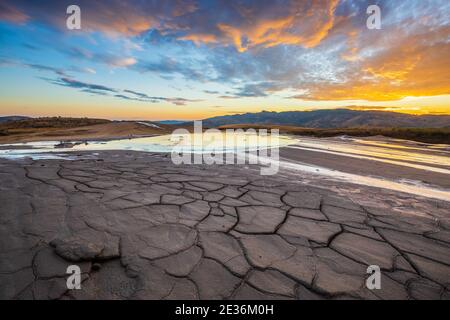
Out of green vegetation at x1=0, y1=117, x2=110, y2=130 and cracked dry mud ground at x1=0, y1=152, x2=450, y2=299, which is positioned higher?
green vegetation at x1=0, y1=117, x2=110, y2=130

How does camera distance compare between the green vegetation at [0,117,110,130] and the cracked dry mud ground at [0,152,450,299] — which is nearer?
the cracked dry mud ground at [0,152,450,299]

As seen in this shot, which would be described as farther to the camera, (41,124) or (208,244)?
(41,124)

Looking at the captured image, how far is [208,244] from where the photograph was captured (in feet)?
8.03

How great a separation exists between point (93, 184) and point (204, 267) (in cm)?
308

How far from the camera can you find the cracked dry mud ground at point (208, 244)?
1.84 metres

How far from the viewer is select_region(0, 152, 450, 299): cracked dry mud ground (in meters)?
1.84

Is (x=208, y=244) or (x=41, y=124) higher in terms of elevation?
(x=41, y=124)

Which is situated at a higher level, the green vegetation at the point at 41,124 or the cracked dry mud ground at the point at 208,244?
the green vegetation at the point at 41,124

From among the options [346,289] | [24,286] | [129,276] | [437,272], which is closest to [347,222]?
[437,272]

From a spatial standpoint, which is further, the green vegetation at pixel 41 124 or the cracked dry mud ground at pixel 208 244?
the green vegetation at pixel 41 124
